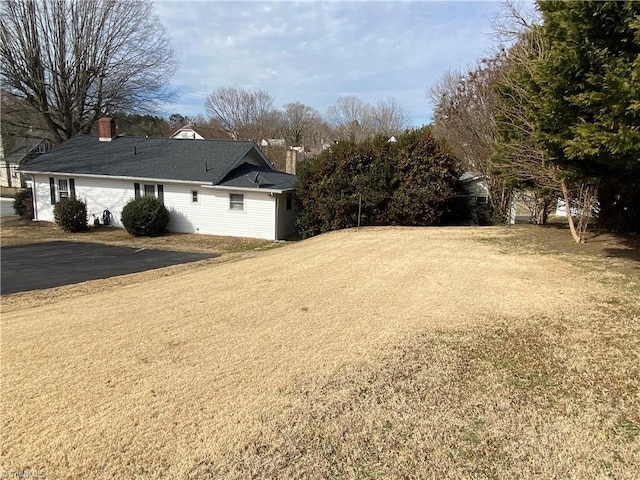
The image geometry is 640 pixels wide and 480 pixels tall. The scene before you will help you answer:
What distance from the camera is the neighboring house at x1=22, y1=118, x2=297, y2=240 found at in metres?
18.2

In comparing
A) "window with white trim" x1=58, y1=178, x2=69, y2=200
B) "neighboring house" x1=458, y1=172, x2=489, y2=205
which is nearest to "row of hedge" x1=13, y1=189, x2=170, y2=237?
"window with white trim" x1=58, y1=178, x2=69, y2=200

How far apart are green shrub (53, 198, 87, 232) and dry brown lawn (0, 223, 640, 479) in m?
13.8

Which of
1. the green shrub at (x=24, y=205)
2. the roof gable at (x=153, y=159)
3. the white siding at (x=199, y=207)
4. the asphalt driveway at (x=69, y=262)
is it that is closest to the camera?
the asphalt driveway at (x=69, y=262)

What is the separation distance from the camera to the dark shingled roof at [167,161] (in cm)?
1903

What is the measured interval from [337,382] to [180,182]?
16.6 m

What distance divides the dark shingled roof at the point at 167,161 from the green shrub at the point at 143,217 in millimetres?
1644

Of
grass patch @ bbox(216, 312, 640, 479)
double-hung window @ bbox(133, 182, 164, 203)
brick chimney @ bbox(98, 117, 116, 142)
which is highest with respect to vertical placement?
brick chimney @ bbox(98, 117, 116, 142)

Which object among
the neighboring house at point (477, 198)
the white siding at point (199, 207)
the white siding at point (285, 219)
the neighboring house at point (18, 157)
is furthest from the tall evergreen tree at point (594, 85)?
the neighboring house at point (18, 157)

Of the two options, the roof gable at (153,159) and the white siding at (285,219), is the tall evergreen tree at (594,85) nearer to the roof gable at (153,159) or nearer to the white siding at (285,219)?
the white siding at (285,219)

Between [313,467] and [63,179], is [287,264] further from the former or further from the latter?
[63,179]

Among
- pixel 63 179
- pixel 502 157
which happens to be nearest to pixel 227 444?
pixel 502 157

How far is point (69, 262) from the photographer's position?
13188mm

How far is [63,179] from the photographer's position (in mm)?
21188

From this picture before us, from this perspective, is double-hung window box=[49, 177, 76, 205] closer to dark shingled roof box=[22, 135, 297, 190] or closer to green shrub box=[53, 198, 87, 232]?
dark shingled roof box=[22, 135, 297, 190]
